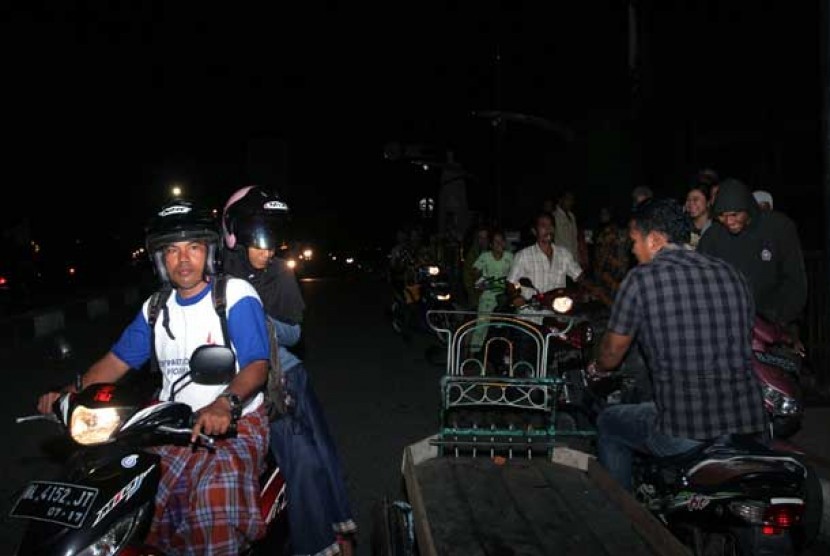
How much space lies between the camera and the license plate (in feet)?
8.32

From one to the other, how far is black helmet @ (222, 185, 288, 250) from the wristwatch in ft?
5.13

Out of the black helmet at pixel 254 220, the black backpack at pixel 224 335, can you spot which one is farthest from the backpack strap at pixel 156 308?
the black helmet at pixel 254 220

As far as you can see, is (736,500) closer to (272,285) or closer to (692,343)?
(692,343)

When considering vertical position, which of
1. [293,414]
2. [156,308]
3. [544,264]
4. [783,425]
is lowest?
[783,425]

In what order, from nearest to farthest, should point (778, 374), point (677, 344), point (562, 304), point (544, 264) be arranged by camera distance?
point (677, 344)
point (778, 374)
point (562, 304)
point (544, 264)

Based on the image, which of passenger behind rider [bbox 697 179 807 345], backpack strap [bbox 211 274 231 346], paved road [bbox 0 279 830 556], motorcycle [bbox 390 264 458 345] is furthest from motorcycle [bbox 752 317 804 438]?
motorcycle [bbox 390 264 458 345]

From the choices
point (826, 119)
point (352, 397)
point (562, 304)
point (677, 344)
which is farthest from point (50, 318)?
point (677, 344)

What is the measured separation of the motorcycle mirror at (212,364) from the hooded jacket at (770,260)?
4.31m

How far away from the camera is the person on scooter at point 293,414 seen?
388cm

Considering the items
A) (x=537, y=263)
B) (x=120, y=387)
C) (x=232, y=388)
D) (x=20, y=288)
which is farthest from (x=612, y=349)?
(x=20, y=288)

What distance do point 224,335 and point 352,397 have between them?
576cm

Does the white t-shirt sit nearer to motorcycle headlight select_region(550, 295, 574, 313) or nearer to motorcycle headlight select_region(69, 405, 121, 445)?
motorcycle headlight select_region(69, 405, 121, 445)

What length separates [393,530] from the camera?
3734mm

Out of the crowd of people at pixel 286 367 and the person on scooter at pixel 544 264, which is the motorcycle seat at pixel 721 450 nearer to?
the crowd of people at pixel 286 367
